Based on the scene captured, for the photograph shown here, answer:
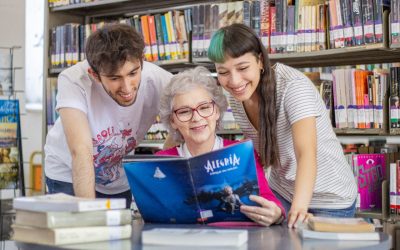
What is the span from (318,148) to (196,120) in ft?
1.47

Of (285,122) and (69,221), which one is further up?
(285,122)

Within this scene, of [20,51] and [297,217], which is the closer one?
[297,217]

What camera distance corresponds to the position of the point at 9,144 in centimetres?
413

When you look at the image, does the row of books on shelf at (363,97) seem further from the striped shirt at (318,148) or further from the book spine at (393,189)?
the striped shirt at (318,148)

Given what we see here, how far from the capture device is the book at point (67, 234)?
4.51ft

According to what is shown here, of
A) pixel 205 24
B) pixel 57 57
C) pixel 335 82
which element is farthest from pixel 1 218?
pixel 335 82

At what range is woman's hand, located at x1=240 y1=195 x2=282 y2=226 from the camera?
68.6 inches

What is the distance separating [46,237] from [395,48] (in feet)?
6.97

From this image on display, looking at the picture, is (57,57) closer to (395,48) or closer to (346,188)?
(395,48)

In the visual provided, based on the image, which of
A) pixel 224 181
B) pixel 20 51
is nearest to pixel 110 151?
pixel 224 181

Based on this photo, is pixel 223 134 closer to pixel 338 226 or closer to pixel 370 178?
pixel 370 178

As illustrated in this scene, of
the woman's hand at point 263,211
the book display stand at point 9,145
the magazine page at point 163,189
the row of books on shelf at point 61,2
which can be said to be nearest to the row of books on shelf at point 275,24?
the row of books on shelf at point 61,2

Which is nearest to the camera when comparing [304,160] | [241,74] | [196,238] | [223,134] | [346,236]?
[196,238]

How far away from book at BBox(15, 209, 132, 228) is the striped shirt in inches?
29.9
